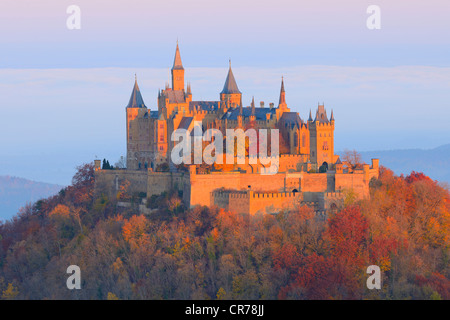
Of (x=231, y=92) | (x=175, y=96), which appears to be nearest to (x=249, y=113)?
(x=231, y=92)

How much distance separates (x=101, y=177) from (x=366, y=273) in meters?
27.2

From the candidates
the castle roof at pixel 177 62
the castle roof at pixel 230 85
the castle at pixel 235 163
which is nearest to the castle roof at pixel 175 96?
the castle at pixel 235 163

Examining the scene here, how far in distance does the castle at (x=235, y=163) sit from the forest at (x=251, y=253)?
1.37m

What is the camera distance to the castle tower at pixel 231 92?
275 feet

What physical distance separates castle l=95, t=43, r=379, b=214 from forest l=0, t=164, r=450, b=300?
1.37 meters

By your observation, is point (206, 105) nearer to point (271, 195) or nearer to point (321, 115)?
point (321, 115)

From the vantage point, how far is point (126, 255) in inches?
2675

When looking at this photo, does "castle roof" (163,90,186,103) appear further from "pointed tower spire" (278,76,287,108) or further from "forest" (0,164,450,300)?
"forest" (0,164,450,300)

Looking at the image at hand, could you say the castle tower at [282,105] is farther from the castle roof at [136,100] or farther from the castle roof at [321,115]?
the castle roof at [136,100]

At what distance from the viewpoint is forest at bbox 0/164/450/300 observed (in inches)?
2443
